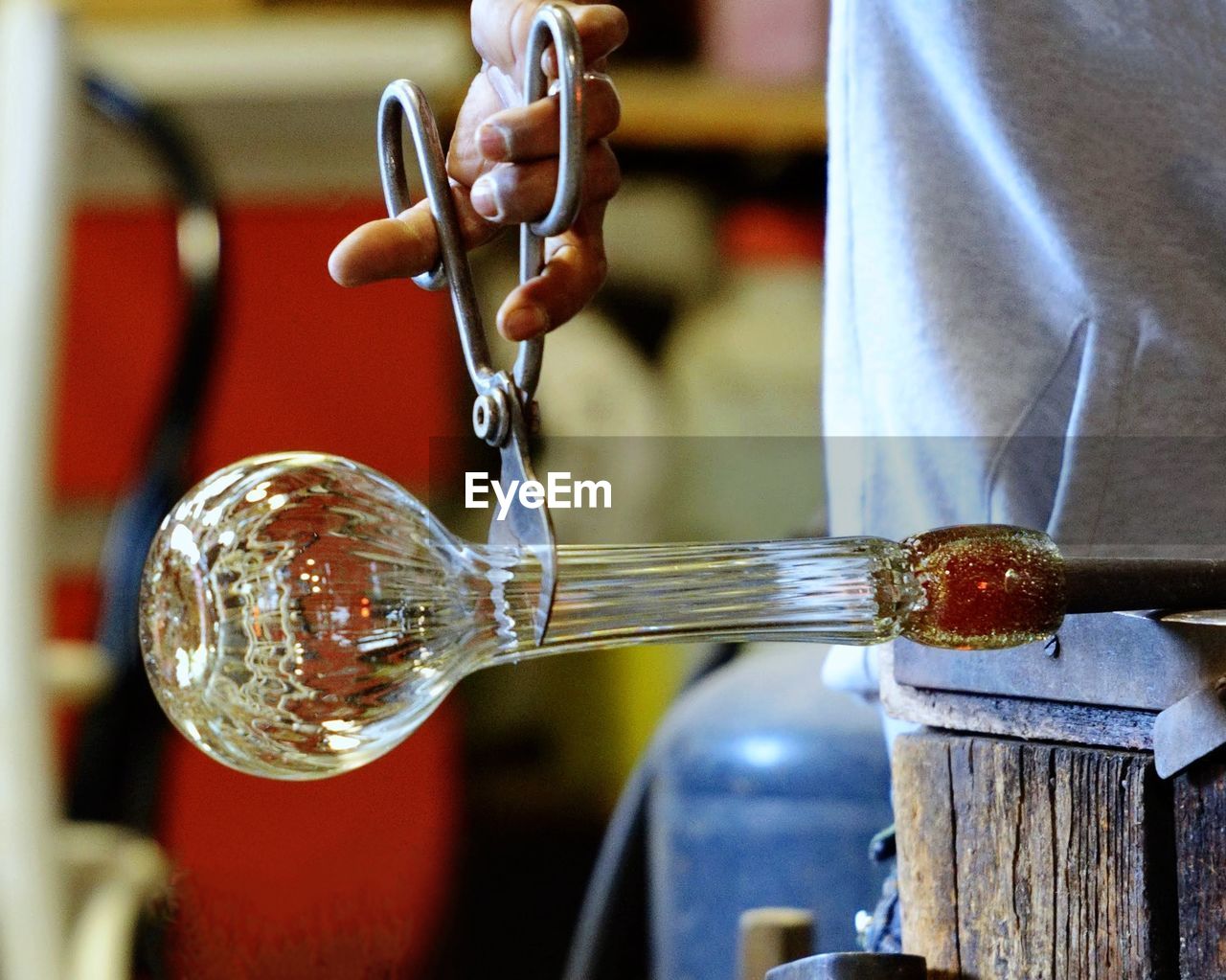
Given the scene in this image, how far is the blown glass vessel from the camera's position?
211 millimetres

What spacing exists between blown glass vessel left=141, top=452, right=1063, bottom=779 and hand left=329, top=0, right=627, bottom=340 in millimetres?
33

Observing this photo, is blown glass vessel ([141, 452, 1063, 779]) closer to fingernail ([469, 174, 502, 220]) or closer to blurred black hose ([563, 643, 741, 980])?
fingernail ([469, 174, 502, 220])

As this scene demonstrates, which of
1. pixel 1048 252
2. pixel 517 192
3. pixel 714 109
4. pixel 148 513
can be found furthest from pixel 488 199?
pixel 714 109

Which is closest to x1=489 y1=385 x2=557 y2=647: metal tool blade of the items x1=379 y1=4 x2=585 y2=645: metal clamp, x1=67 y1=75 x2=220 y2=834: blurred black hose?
x1=379 y1=4 x2=585 y2=645: metal clamp

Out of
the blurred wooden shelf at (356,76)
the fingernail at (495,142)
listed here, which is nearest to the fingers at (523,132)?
the fingernail at (495,142)

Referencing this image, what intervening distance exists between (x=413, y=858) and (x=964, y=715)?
0.81 m

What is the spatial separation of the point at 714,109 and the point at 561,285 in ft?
2.57

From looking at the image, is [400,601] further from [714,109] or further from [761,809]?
[714,109]

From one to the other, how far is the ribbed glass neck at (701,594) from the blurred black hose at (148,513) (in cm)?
52

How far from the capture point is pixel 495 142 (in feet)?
0.69

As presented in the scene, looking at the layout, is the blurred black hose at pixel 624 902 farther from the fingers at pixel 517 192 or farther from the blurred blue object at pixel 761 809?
the fingers at pixel 517 192

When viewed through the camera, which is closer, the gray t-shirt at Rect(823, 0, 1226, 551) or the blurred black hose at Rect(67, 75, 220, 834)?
the gray t-shirt at Rect(823, 0, 1226, 551)

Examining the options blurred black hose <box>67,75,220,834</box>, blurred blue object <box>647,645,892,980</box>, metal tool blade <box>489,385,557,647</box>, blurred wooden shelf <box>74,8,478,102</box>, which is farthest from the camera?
blurred wooden shelf <box>74,8,478,102</box>

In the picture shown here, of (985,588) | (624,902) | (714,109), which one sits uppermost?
(714,109)
